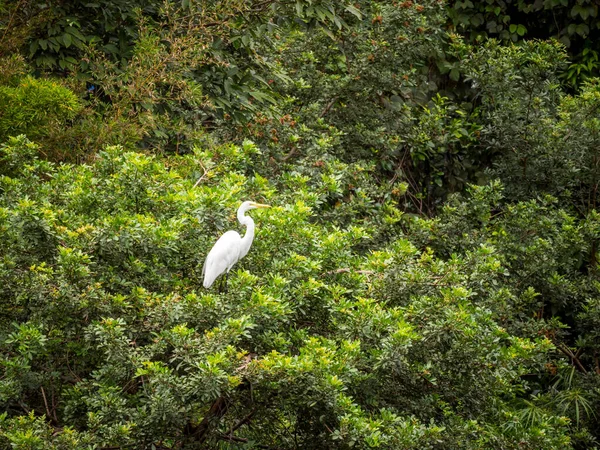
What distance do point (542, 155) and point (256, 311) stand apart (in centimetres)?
356

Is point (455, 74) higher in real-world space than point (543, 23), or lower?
lower

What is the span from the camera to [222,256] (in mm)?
3750

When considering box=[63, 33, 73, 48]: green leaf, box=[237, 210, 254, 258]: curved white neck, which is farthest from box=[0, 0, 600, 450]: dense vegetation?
box=[237, 210, 254, 258]: curved white neck

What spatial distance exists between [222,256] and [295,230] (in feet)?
1.67

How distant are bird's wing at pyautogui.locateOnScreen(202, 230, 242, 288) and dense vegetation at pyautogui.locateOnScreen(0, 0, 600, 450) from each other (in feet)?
0.30

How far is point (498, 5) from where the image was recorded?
7.87m

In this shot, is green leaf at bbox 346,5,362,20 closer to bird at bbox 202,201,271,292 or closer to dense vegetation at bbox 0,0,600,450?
dense vegetation at bbox 0,0,600,450

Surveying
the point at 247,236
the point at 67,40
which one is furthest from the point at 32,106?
the point at 247,236

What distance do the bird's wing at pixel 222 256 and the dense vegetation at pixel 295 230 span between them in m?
0.09

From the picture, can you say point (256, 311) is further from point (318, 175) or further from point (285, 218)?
point (318, 175)

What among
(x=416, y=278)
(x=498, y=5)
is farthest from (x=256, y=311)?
(x=498, y=5)

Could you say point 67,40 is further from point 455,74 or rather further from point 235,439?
point 455,74

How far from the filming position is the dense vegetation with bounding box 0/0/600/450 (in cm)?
357

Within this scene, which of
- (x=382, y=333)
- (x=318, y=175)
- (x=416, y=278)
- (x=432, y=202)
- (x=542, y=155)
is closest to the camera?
(x=382, y=333)
